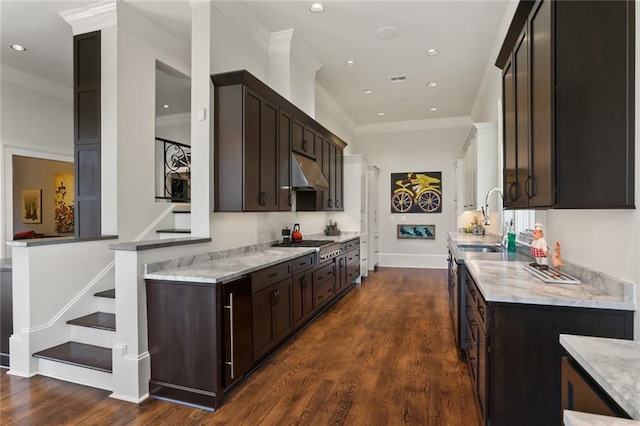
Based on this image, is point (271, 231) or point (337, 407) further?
point (271, 231)

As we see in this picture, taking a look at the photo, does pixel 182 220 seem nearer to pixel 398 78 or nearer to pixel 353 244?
pixel 353 244

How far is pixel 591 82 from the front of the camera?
1.61 meters

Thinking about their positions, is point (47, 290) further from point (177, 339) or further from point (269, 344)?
point (269, 344)

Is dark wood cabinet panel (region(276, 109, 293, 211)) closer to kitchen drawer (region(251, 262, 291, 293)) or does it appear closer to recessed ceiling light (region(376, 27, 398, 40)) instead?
kitchen drawer (region(251, 262, 291, 293))

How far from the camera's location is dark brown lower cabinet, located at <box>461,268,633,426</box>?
1.67 m

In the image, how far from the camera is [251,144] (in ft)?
11.2

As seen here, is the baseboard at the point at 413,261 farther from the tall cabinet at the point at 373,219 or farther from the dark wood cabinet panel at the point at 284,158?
the dark wood cabinet panel at the point at 284,158

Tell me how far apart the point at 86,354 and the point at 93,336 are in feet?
0.70

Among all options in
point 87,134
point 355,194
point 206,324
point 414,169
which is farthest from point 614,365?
point 414,169

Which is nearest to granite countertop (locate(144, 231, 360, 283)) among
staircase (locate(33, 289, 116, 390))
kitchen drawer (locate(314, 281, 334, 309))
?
kitchen drawer (locate(314, 281, 334, 309))

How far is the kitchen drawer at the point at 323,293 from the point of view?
4.37m

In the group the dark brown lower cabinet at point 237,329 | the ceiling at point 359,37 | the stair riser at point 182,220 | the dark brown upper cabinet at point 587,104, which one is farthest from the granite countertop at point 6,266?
the dark brown upper cabinet at point 587,104

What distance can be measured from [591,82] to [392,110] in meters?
6.08

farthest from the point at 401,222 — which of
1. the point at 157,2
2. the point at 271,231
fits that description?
the point at 157,2
